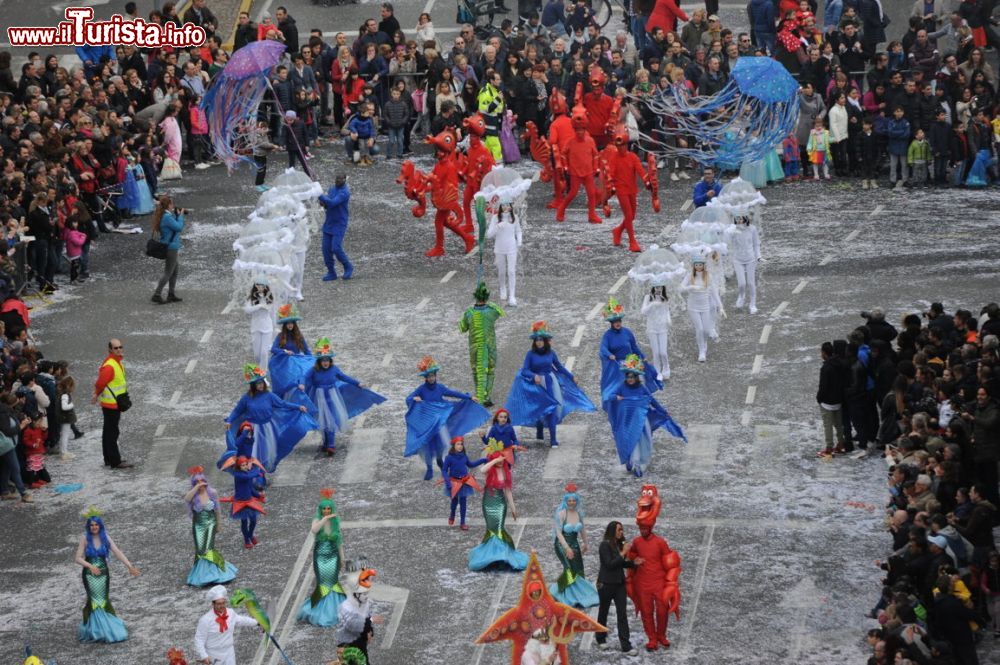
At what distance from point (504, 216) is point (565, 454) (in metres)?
5.30

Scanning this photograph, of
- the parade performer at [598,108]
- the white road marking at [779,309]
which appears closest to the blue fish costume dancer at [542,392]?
the white road marking at [779,309]

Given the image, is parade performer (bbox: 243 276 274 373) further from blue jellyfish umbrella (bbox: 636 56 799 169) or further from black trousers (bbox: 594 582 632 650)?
black trousers (bbox: 594 582 632 650)

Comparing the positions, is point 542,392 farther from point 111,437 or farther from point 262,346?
point 111,437

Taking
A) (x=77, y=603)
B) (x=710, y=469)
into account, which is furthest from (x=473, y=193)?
(x=77, y=603)

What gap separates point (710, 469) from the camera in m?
21.8

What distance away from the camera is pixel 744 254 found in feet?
86.1

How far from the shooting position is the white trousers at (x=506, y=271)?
2688 cm

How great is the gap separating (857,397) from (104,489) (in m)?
8.45

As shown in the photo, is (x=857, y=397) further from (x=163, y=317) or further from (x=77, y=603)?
(x=163, y=317)

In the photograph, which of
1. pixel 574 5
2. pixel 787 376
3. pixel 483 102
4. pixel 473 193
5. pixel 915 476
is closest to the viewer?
pixel 915 476

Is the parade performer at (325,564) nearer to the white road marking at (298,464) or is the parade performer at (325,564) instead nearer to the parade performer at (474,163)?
the white road marking at (298,464)

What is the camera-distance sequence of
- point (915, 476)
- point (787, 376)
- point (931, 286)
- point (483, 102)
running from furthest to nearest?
1. point (483, 102)
2. point (931, 286)
3. point (787, 376)
4. point (915, 476)

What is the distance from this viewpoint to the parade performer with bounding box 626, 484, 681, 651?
1778 centimetres

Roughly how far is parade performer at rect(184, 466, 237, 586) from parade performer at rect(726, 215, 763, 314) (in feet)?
29.5
